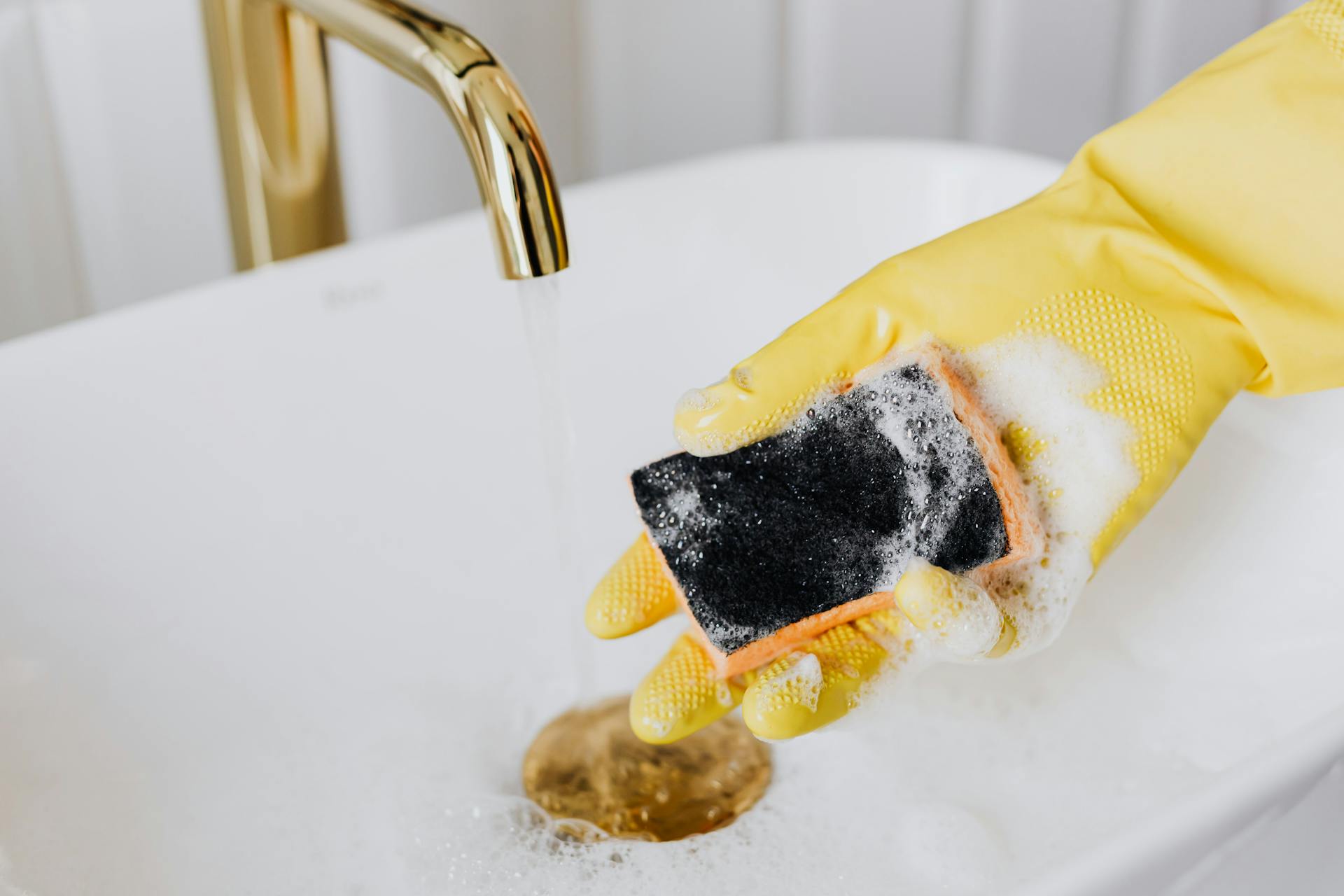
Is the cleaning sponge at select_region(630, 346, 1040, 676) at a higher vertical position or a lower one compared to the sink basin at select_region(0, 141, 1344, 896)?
higher

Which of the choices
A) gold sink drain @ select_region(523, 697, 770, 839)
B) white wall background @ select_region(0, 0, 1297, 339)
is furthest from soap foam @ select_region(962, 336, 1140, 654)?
white wall background @ select_region(0, 0, 1297, 339)

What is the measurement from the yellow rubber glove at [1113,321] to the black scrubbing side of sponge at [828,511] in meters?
0.02

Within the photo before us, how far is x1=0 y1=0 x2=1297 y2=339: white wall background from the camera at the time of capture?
3.51 feet

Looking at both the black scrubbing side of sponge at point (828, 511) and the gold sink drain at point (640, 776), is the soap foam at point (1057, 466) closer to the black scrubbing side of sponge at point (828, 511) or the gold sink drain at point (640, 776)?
the black scrubbing side of sponge at point (828, 511)

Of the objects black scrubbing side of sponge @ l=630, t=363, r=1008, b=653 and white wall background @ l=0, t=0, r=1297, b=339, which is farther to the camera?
white wall background @ l=0, t=0, r=1297, b=339

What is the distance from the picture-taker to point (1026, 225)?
Answer: 2.19 feet

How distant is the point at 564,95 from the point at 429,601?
742 millimetres

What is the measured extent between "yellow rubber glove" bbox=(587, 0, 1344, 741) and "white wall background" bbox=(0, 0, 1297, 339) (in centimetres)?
58

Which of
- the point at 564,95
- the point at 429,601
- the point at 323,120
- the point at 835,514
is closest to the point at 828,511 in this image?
the point at 835,514

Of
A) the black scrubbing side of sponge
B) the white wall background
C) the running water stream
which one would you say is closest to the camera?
the black scrubbing side of sponge

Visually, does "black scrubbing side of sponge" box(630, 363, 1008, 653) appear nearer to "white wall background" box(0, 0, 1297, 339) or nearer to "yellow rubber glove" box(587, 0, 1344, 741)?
"yellow rubber glove" box(587, 0, 1344, 741)

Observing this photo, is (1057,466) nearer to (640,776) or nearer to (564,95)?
(640,776)

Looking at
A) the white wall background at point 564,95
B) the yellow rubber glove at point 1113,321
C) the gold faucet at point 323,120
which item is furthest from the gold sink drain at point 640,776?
the white wall background at point 564,95

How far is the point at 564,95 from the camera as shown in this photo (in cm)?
144
